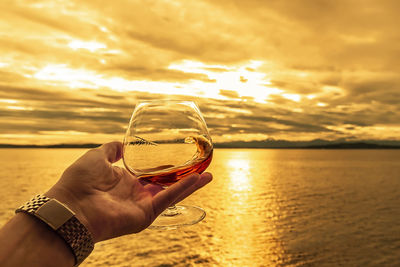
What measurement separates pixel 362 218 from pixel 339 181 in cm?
3507

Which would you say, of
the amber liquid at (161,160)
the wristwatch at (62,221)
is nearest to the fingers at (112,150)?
the amber liquid at (161,160)

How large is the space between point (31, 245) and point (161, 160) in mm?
943

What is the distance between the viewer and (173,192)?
2.19m

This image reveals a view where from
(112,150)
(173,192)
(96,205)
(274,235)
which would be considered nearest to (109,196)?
(96,205)

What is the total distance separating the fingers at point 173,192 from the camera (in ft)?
6.95

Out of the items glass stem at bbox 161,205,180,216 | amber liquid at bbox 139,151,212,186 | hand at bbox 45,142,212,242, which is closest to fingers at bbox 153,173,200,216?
hand at bbox 45,142,212,242

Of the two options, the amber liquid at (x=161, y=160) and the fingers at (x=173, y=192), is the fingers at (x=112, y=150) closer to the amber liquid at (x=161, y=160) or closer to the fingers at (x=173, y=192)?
the amber liquid at (x=161, y=160)

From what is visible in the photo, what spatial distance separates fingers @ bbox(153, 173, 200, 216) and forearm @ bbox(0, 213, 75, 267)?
630 millimetres

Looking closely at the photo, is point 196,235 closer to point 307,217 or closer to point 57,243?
point 307,217

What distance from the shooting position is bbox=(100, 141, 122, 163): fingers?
271 centimetres

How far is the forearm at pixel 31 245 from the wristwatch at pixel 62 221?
0.04 m

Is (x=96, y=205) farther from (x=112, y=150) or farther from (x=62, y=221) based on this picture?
(x=112, y=150)

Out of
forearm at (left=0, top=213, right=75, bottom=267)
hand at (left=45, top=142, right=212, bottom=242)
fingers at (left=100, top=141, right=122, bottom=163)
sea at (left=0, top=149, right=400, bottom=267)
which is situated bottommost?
sea at (left=0, top=149, right=400, bottom=267)

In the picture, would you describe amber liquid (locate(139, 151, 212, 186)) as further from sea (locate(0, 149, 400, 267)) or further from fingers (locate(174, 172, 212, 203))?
sea (locate(0, 149, 400, 267))
